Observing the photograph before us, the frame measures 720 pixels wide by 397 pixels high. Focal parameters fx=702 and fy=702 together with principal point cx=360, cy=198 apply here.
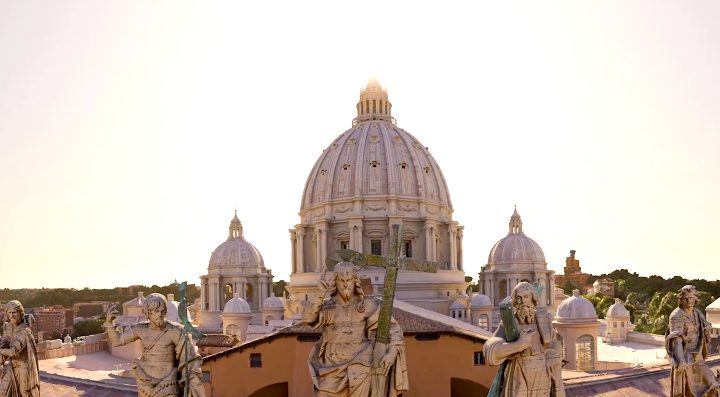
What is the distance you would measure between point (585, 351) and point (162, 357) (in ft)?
146

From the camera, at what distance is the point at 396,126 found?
63.7m

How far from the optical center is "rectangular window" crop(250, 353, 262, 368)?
26781 millimetres

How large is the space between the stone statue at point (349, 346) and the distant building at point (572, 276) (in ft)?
368

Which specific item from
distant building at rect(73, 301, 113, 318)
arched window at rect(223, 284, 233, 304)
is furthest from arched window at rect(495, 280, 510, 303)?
distant building at rect(73, 301, 113, 318)

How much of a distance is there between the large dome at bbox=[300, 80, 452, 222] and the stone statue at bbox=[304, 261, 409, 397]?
47.9 metres

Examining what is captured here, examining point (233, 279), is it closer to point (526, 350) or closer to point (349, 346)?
point (349, 346)

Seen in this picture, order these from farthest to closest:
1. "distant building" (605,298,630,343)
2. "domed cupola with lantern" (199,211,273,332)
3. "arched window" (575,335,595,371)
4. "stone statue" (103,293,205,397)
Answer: "domed cupola with lantern" (199,211,273,332) < "distant building" (605,298,630,343) < "arched window" (575,335,595,371) < "stone statue" (103,293,205,397)

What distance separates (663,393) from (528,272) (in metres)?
42.1

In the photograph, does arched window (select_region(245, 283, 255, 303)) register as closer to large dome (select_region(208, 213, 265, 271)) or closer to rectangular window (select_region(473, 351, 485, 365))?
large dome (select_region(208, 213, 265, 271))

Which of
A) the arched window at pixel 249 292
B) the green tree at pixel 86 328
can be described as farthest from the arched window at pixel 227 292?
the green tree at pixel 86 328

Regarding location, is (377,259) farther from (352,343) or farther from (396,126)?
(396,126)

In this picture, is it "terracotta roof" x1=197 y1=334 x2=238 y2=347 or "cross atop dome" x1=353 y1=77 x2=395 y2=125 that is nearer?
"terracotta roof" x1=197 y1=334 x2=238 y2=347

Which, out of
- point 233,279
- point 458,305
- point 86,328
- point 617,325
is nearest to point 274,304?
point 233,279

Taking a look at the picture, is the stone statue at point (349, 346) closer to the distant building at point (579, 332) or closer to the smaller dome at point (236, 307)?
the distant building at point (579, 332)
